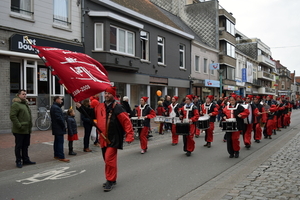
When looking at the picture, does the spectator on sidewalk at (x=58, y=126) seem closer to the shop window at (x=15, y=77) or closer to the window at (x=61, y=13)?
the shop window at (x=15, y=77)

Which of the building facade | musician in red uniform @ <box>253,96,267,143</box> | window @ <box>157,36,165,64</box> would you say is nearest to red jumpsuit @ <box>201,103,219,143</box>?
musician in red uniform @ <box>253,96,267,143</box>

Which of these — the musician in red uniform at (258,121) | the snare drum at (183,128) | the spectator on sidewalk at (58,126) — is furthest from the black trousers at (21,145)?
the musician in red uniform at (258,121)

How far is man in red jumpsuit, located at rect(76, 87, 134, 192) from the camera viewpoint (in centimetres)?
571

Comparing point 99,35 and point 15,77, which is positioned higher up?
point 99,35

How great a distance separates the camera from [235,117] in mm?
9375

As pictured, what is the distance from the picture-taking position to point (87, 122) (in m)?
10.1

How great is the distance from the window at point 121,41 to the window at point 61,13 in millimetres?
3068

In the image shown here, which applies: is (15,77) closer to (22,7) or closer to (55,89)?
(55,89)

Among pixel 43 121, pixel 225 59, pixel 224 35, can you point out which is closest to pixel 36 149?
pixel 43 121

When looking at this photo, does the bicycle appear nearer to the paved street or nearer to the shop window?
the shop window

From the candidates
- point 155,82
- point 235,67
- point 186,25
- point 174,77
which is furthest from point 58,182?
point 235,67

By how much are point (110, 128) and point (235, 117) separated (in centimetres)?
498

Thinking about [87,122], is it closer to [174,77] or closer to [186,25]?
[174,77]

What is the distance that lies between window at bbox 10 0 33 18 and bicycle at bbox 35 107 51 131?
14.9ft
